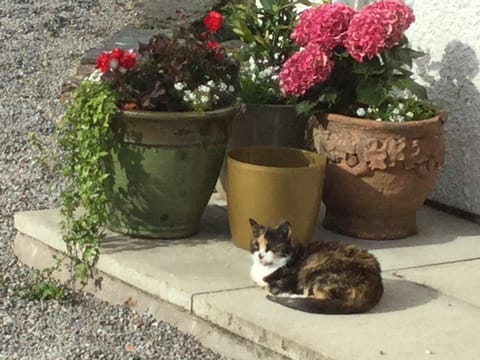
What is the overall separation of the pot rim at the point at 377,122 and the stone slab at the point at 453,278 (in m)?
0.62

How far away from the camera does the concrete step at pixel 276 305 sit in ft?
12.6

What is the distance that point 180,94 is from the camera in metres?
4.82

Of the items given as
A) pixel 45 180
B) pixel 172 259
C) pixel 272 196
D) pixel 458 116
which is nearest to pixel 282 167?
pixel 272 196

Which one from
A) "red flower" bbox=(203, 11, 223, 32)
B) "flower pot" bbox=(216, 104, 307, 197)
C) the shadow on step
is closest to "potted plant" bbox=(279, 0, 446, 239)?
"flower pot" bbox=(216, 104, 307, 197)

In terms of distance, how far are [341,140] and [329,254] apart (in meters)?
0.87

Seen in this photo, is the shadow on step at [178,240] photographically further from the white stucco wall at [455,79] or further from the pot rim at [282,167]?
the white stucco wall at [455,79]

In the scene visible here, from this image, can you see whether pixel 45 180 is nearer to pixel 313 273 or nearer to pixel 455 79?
pixel 455 79

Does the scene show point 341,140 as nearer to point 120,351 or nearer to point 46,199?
point 120,351

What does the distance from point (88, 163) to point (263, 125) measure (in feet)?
3.29

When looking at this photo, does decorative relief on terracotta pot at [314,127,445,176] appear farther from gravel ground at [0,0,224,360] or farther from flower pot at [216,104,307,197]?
gravel ground at [0,0,224,360]

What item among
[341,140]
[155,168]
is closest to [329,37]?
[341,140]

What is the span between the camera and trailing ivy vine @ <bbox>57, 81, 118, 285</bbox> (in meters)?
4.73

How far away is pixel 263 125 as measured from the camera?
213 inches

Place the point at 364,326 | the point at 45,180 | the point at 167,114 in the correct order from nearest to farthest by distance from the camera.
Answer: the point at 364,326
the point at 167,114
the point at 45,180
